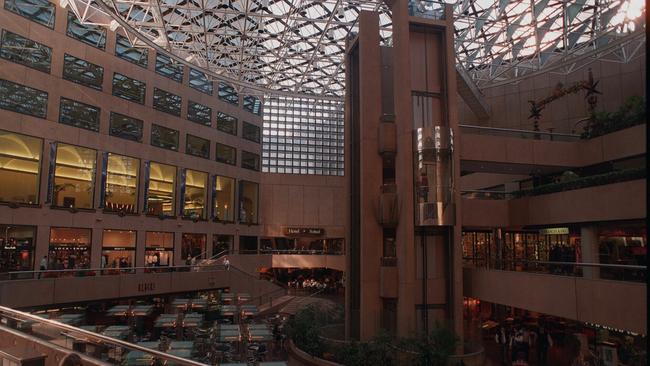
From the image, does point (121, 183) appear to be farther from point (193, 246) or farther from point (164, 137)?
point (193, 246)

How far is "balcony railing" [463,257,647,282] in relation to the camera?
15420mm

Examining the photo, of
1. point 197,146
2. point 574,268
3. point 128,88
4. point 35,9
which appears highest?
point 35,9

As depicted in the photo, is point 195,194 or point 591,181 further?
point 195,194

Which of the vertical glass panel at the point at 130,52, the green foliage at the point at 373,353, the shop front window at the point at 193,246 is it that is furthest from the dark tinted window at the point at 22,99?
the green foliage at the point at 373,353

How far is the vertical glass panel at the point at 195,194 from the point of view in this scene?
47.0 metres

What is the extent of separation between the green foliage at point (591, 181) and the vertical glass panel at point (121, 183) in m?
28.5

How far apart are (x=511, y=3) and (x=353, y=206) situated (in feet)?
74.9

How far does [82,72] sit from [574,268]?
110 ft

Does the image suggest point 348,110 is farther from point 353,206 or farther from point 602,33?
point 602,33

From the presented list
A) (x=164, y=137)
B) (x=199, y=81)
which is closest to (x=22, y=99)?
(x=164, y=137)

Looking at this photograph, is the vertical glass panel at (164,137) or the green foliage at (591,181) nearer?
the green foliage at (591,181)

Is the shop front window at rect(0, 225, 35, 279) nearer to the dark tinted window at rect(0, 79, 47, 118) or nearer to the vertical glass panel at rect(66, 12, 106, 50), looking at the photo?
the dark tinted window at rect(0, 79, 47, 118)

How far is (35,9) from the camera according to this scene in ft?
108

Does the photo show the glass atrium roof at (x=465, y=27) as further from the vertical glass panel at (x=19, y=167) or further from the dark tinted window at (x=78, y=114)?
the vertical glass panel at (x=19, y=167)
